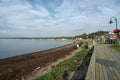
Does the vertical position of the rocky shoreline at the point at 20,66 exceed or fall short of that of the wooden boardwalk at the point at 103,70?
it falls short

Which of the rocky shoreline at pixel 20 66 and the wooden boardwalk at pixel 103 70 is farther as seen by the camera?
the rocky shoreline at pixel 20 66

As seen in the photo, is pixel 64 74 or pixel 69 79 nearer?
pixel 69 79

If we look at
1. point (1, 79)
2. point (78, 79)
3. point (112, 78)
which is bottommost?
point (1, 79)

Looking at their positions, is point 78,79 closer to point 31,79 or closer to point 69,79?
point 69,79

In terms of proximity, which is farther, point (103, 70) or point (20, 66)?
point (20, 66)

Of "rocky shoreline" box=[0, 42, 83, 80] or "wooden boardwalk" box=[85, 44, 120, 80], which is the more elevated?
"wooden boardwalk" box=[85, 44, 120, 80]

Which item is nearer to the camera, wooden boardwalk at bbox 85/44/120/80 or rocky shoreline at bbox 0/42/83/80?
wooden boardwalk at bbox 85/44/120/80

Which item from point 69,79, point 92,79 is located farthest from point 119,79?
point 69,79

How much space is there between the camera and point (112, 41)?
40.6 meters

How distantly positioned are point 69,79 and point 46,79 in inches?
57.3

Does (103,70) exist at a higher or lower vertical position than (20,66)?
higher

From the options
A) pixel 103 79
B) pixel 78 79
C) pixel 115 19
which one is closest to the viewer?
pixel 103 79

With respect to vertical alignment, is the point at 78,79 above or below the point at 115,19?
below

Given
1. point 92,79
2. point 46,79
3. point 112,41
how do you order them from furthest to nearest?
1. point 112,41
2. point 46,79
3. point 92,79
